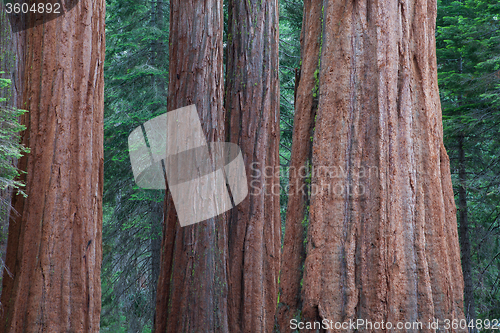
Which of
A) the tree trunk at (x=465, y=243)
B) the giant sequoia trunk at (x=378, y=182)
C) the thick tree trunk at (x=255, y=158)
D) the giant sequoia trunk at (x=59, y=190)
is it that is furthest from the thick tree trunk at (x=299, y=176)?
the tree trunk at (x=465, y=243)

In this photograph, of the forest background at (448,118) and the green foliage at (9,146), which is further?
the forest background at (448,118)

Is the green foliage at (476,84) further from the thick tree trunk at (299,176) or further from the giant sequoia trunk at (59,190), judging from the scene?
the giant sequoia trunk at (59,190)

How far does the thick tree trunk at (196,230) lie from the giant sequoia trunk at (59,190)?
1991 mm

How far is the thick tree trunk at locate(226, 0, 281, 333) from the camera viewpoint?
6430 mm

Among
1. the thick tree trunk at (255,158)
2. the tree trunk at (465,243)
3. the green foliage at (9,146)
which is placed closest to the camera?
the green foliage at (9,146)

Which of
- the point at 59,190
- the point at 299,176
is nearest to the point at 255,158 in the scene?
the point at 59,190

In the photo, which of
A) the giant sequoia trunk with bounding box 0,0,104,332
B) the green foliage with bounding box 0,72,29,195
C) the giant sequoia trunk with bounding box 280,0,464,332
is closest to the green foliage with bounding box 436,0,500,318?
the giant sequoia trunk with bounding box 280,0,464,332

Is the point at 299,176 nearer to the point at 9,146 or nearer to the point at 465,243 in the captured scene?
the point at 9,146

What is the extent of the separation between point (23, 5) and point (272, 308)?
5010mm

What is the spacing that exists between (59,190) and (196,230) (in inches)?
94.8

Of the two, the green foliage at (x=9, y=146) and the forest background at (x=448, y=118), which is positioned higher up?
the forest background at (x=448, y=118)

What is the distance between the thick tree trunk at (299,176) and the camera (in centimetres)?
276

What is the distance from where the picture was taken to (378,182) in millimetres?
2578

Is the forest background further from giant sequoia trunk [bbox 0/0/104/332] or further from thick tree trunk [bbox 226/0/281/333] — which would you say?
giant sequoia trunk [bbox 0/0/104/332]
